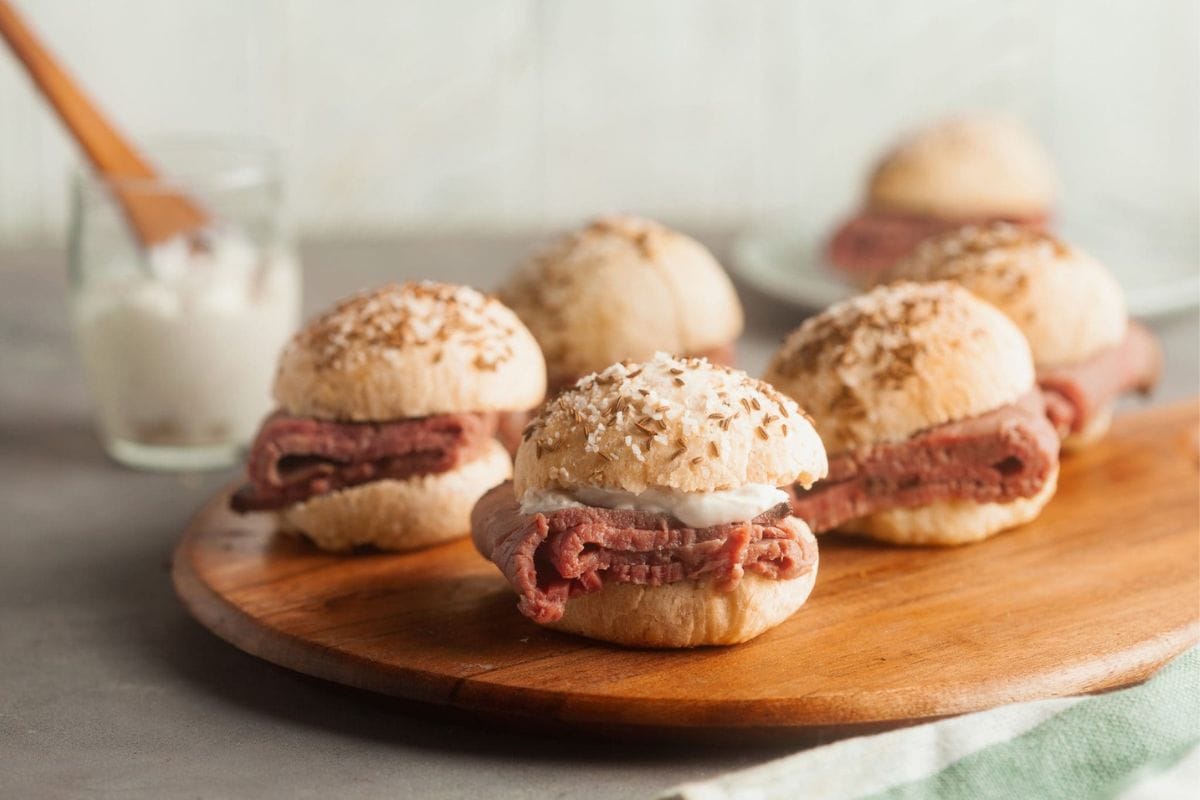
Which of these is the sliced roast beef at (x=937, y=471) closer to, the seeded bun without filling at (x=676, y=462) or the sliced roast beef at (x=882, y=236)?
the seeded bun without filling at (x=676, y=462)

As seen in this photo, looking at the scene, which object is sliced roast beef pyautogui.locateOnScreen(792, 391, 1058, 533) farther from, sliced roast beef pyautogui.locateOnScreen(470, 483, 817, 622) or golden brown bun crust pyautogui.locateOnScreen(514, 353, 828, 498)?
sliced roast beef pyautogui.locateOnScreen(470, 483, 817, 622)

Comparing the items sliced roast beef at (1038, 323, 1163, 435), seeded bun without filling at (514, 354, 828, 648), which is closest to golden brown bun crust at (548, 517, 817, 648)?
seeded bun without filling at (514, 354, 828, 648)

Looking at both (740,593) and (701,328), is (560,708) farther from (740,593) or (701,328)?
(701,328)

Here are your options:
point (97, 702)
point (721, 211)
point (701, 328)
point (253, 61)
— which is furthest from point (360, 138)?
point (97, 702)

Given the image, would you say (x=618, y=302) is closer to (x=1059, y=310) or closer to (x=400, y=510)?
(x=400, y=510)

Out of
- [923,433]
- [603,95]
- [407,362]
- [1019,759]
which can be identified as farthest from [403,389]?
[603,95]

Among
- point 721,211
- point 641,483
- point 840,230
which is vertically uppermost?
point 641,483

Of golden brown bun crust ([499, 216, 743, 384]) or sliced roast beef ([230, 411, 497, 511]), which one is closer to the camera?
sliced roast beef ([230, 411, 497, 511])
